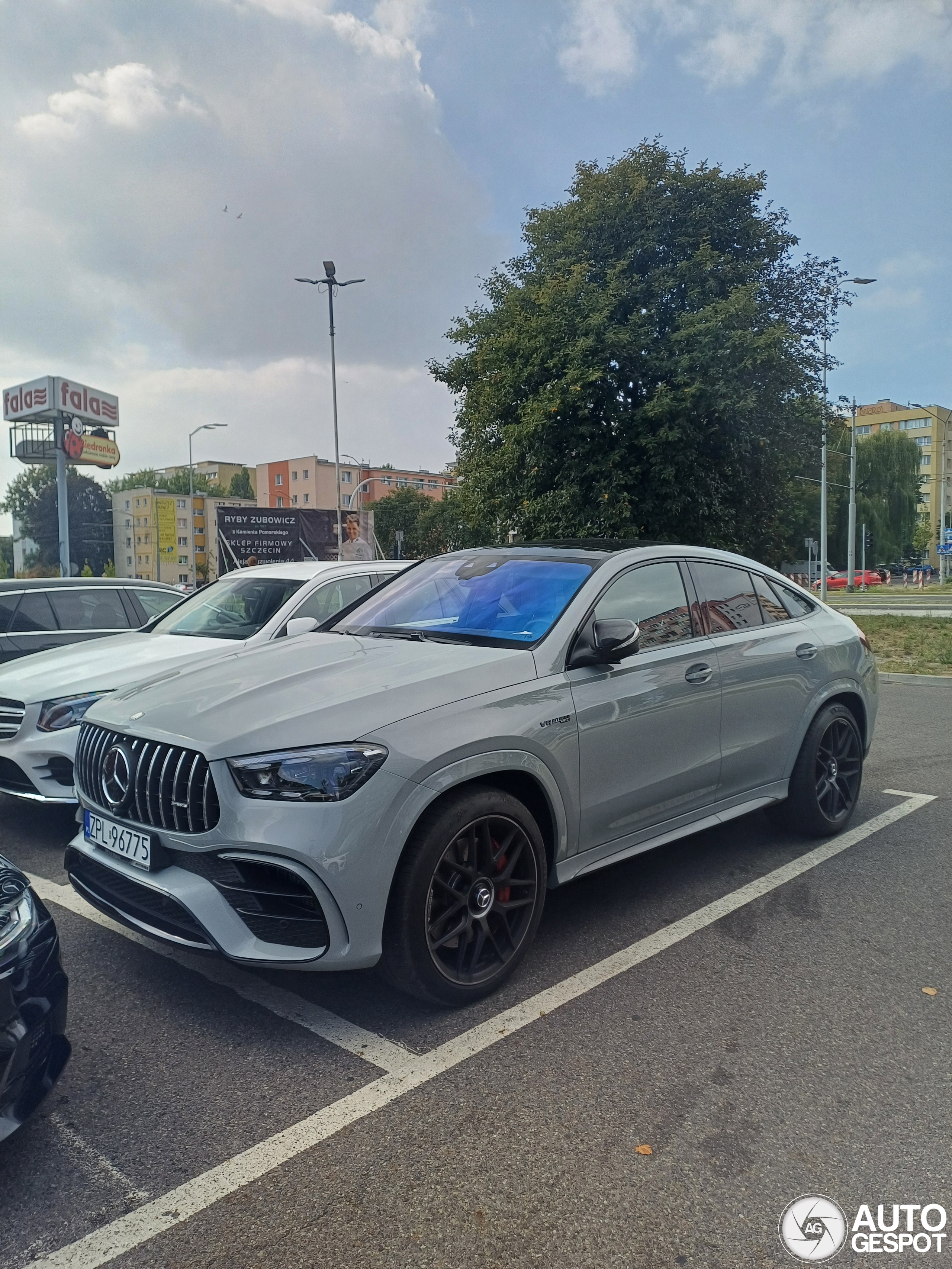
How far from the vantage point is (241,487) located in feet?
437

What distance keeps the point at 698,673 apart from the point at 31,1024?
301cm

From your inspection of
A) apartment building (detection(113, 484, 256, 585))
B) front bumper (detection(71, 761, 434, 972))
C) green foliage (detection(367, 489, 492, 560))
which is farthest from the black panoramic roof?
apartment building (detection(113, 484, 256, 585))

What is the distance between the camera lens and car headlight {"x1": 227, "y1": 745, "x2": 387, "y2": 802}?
9.72ft

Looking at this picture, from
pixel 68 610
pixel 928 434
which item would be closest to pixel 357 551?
pixel 68 610

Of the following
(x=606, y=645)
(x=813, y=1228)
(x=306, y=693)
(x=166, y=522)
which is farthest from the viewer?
(x=166, y=522)

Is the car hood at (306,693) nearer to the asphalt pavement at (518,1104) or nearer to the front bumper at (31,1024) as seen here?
the front bumper at (31,1024)

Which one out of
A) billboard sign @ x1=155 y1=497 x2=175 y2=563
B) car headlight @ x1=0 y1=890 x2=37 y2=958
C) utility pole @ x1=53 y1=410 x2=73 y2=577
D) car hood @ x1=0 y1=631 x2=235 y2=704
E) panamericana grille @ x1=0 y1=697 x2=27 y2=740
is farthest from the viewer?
billboard sign @ x1=155 y1=497 x2=175 y2=563

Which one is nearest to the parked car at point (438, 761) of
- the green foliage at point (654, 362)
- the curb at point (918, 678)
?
the curb at point (918, 678)

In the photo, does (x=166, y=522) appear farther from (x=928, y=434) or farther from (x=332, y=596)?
(x=928, y=434)

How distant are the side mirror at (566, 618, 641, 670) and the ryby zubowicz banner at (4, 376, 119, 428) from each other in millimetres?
41523

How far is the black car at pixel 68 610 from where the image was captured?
8070 mm

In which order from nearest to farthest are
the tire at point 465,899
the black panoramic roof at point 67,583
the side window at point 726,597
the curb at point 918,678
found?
the tire at point 465,899, the side window at point 726,597, the black panoramic roof at point 67,583, the curb at point 918,678

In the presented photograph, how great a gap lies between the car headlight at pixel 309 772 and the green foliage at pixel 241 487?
132319mm

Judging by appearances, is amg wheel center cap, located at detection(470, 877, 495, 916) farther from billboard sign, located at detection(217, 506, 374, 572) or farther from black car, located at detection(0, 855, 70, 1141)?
billboard sign, located at detection(217, 506, 374, 572)
